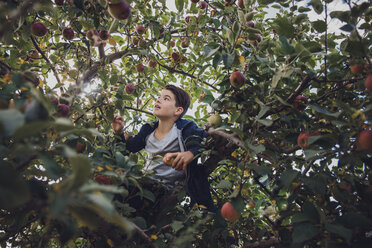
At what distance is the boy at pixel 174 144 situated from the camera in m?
1.67

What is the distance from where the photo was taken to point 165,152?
208cm

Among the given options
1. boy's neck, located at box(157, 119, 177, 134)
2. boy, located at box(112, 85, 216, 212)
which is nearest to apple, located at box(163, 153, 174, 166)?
boy, located at box(112, 85, 216, 212)

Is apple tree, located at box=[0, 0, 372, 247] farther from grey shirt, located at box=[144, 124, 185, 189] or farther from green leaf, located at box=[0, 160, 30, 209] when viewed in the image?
grey shirt, located at box=[144, 124, 185, 189]

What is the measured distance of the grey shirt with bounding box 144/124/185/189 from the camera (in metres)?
1.91

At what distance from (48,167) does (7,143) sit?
0.85 meters

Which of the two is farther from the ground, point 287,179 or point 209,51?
point 209,51

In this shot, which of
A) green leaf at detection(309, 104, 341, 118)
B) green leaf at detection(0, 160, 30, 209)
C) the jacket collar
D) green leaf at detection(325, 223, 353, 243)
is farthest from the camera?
the jacket collar

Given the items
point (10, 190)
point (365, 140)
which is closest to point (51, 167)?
point (10, 190)

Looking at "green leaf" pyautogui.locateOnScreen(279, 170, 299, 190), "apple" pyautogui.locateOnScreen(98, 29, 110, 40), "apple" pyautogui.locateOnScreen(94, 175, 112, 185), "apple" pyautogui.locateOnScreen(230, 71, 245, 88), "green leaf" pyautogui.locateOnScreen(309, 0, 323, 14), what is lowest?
"green leaf" pyautogui.locateOnScreen(279, 170, 299, 190)

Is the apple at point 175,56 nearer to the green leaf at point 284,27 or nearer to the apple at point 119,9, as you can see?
the apple at point 119,9

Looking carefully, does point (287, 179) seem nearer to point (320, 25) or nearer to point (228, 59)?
point (228, 59)

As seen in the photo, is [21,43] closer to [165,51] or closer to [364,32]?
[165,51]

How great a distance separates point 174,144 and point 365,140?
1.35 metres

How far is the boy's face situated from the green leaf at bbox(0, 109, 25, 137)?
1.68 meters
